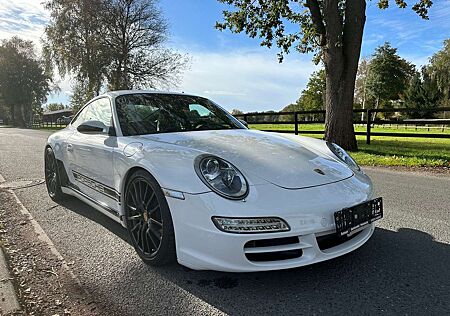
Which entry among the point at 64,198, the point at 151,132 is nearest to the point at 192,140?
the point at 151,132

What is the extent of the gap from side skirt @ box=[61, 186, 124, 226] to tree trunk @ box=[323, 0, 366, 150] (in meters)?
7.74

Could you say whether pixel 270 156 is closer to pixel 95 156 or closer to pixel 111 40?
pixel 95 156

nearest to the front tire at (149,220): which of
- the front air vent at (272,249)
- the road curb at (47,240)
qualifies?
the road curb at (47,240)

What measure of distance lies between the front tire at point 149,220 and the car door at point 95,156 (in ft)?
1.02

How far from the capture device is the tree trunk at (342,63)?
9617 millimetres

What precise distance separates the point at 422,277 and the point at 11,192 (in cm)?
539

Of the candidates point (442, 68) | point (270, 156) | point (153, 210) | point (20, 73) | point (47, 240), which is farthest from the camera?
point (20, 73)

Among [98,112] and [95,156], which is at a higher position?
[98,112]

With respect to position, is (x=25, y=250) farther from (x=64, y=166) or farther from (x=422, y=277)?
(x=422, y=277)

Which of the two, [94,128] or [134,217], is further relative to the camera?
[94,128]

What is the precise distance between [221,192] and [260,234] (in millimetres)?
360

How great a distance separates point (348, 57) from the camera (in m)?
9.81

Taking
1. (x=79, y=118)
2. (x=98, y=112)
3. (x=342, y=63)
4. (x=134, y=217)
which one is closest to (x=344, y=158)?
(x=134, y=217)

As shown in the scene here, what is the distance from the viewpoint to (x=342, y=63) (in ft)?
32.1
